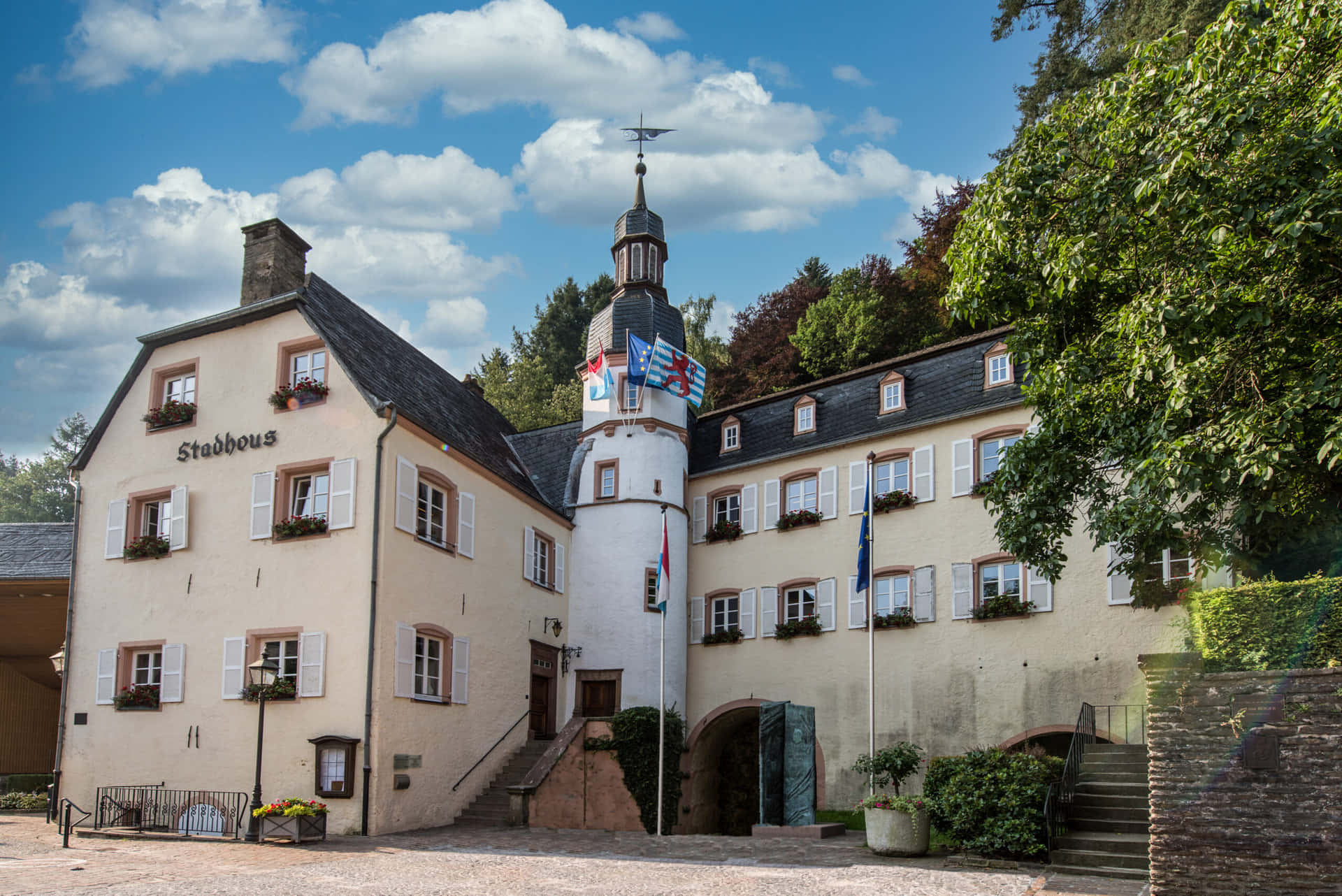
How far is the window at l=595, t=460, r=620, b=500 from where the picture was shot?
974 inches

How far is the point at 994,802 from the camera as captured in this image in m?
12.8

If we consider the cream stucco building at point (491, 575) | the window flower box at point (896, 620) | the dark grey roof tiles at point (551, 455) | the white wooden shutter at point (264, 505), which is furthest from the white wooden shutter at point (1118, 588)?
the white wooden shutter at point (264, 505)

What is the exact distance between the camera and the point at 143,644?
19.4 metres

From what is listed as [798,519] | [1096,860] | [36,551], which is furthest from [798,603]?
[36,551]

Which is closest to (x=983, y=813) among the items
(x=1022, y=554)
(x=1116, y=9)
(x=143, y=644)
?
(x=1022, y=554)

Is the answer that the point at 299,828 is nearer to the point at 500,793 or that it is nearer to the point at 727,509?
the point at 500,793

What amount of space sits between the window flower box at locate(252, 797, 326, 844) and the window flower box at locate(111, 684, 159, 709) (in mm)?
4088

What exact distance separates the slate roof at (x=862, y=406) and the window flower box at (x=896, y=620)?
11.9ft

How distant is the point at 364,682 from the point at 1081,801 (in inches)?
410

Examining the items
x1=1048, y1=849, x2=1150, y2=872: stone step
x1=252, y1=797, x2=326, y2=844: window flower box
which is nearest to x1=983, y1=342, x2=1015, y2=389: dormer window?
x1=1048, y1=849, x2=1150, y2=872: stone step

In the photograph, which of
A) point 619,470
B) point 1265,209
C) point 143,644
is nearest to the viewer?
point 1265,209

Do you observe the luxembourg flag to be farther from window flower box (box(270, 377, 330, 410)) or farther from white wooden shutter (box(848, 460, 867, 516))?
window flower box (box(270, 377, 330, 410))

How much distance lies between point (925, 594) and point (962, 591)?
775mm

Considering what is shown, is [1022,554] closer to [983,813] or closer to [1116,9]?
[983,813]
